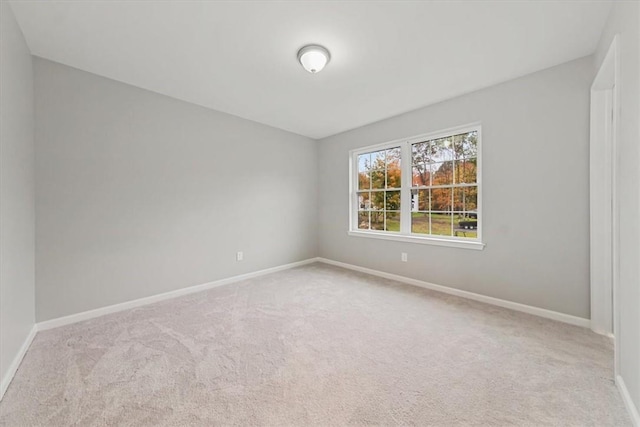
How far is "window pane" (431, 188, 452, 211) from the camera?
11.0ft

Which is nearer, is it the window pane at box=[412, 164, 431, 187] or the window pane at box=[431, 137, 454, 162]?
the window pane at box=[431, 137, 454, 162]

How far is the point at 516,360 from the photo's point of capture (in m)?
1.84

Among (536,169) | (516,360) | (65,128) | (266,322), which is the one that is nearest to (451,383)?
(516,360)

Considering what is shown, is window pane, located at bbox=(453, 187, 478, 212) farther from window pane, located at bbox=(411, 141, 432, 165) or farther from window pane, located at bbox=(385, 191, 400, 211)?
window pane, located at bbox=(385, 191, 400, 211)

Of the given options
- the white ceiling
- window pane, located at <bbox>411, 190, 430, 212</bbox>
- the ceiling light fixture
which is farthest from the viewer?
window pane, located at <bbox>411, 190, 430, 212</bbox>

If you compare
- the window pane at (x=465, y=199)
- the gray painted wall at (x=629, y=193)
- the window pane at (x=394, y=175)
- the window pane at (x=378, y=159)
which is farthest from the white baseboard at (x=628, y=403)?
the window pane at (x=378, y=159)

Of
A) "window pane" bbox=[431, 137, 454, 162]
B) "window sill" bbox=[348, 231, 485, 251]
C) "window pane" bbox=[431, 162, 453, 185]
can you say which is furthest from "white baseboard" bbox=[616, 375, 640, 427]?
"window pane" bbox=[431, 137, 454, 162]

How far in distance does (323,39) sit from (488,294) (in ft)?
10.2

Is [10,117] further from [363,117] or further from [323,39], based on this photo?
[363,117]

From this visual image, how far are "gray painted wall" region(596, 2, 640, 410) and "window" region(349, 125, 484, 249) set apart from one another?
1.47 m

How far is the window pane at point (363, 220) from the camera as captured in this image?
14.3 ft

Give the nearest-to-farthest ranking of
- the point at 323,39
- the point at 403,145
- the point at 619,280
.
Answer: the point at 619,280 → the point at 323,39 → the point at 403,145

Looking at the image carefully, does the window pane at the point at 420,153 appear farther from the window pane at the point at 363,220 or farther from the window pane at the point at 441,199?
the window pane at the point at 363,220

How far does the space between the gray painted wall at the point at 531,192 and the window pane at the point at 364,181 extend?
1218mm
